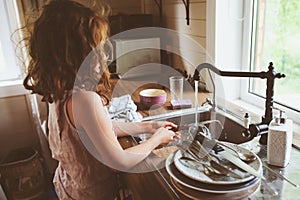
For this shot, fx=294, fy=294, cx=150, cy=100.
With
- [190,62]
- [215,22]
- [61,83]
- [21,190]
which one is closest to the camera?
[61,83]

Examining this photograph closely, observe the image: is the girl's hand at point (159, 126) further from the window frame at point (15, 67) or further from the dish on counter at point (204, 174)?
the window frame at point (15, 67)

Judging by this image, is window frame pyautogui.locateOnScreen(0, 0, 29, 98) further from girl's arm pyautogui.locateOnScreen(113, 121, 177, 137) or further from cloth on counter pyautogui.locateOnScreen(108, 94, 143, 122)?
girl's arm pyautogui.locateOnScreen(113, 121, 177, 137)

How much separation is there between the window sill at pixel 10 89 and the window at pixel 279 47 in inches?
60.7

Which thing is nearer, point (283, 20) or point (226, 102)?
point (283, 20)

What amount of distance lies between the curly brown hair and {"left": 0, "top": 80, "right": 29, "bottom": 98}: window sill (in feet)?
4.01

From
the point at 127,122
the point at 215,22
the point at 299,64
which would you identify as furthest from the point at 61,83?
the point at 299,64

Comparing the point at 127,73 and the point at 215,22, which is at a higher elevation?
the point at 215,22

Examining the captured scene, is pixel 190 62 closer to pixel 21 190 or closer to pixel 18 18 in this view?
pixel 18 18

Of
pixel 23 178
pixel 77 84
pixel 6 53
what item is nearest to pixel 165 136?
pixel 77 84

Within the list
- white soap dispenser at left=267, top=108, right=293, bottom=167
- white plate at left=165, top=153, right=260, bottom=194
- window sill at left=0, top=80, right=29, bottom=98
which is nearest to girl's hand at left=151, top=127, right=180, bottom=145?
white plate at left=165, top=153, right=260, bottom=194

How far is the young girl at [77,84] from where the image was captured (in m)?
0.91

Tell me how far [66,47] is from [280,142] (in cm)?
71

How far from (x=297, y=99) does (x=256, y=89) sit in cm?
26

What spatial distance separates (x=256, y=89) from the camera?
1.52 m
